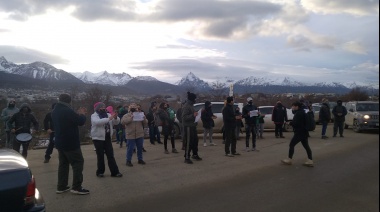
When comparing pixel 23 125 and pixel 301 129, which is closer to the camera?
pixel 301 129

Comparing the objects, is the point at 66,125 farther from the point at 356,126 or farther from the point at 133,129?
the point at 356,126

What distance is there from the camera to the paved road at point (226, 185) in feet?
18.9

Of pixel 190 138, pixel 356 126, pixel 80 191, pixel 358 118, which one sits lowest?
pixel 80 191

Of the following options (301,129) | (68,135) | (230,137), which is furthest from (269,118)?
(68,135)

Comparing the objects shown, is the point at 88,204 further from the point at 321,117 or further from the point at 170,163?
the point at 321,117

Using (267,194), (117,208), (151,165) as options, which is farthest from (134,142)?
(267,194)

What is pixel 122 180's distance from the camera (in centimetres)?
770

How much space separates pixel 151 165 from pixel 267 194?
3973mm

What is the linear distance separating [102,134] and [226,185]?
299cm

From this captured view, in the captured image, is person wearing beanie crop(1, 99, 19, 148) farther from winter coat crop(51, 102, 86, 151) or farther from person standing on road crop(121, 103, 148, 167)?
winter coat crop(51, 102, 86, 151)

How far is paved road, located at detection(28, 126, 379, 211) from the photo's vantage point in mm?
5758

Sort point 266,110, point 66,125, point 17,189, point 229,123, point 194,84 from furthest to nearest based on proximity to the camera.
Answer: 1. point 194,84
2. point 266,110
3. point 229,123
4. point 66,125
5. point 17,189

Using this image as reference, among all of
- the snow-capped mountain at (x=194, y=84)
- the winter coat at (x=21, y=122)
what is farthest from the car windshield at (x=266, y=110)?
the snow-capped mountain at (x=194, y=84)

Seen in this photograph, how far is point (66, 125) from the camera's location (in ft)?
21.0
